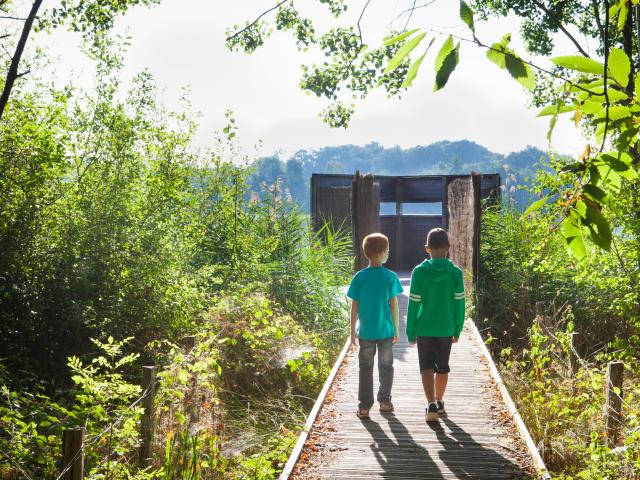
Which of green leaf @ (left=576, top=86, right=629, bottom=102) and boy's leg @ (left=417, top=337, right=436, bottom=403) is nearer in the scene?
green leaf @ (left=576, top=86, right=629, bottom=102)

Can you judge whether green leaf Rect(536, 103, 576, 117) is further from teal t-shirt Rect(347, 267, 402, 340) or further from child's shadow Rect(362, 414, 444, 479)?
teal t-shirt Rect(347, 267, 402, 340)

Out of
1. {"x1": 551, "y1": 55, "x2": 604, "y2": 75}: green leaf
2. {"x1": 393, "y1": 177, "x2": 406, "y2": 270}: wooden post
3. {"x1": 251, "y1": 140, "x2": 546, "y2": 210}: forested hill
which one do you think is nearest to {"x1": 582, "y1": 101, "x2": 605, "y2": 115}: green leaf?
{"x1": 551, "y1": 55, "x2": 604, "y2": 75}: green leaf

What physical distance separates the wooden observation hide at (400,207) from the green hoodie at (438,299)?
16.6 feet

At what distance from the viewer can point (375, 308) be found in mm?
5629

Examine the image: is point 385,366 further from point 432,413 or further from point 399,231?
point 399,231

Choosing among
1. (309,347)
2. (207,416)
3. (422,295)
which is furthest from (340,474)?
(309,347)

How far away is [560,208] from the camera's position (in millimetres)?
2031

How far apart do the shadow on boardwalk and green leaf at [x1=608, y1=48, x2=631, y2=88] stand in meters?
3.56

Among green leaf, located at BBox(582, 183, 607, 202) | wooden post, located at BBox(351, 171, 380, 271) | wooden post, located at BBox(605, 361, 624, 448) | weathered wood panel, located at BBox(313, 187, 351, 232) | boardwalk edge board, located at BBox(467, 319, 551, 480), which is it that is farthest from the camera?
weathered wood panel, located at BBox(313, 187, 351, 232)

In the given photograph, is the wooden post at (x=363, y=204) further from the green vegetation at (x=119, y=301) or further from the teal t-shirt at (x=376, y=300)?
the teal t-shirt at (x=376, y=300)

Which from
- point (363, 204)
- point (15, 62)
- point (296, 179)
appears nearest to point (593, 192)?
point (15, 62)

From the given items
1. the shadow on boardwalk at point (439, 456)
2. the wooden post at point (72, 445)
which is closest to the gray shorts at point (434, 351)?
the shadow on boardwalk at point (439, 456)

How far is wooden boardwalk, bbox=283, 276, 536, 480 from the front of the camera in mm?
4801

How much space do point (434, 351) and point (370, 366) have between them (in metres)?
0.54
